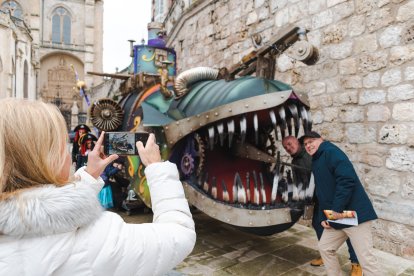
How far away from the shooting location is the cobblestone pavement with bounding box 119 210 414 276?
324cm

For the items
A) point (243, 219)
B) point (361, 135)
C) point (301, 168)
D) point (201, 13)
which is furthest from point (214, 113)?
point (201, 13)

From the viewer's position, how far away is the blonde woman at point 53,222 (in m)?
0.88

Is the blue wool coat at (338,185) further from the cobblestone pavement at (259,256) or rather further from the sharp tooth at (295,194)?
the cobblestone pavement at (259,256)

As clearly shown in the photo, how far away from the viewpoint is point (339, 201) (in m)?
2.56

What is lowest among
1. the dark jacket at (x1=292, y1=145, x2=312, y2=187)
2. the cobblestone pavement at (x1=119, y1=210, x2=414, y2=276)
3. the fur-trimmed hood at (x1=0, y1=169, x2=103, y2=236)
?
the cobblestone pavement at (x1=119, y1=210, x2=414, y2=276)

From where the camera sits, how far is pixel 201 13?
7785mm

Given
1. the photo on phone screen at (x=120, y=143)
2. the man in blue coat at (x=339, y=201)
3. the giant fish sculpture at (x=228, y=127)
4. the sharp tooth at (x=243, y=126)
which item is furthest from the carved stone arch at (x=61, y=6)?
the photo on phone screen at (x=120, y=143)

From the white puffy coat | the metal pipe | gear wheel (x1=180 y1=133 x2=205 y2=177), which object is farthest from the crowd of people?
the metal pipe

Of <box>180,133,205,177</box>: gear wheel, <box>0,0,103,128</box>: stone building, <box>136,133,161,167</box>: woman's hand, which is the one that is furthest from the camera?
<box>0,0,103,128</box>: stone building

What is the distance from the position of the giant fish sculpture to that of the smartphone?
113cm

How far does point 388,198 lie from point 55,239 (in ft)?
12.7

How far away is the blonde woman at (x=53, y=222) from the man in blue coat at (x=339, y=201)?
185cm

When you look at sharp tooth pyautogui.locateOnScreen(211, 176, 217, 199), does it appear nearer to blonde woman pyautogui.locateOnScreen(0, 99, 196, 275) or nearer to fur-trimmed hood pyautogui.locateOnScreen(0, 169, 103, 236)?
blonde woman pyautogui.locateOnScreen(0, 99, 196, 275)

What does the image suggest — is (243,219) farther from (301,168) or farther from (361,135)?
(361,135)
